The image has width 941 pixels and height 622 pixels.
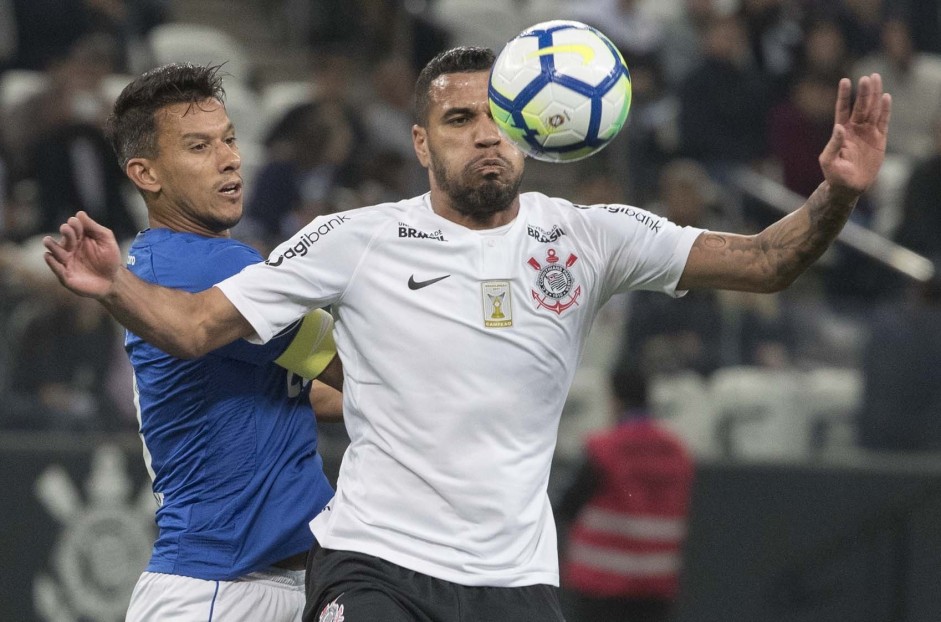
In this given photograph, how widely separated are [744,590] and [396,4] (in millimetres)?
6199

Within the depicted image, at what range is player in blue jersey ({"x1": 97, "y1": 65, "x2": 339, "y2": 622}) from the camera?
441cm

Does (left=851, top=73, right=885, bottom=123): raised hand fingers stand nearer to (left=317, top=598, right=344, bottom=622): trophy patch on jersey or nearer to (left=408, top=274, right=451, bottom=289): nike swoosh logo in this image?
(left=408, top=274, right=451, bottom=289): nike swoosh logo

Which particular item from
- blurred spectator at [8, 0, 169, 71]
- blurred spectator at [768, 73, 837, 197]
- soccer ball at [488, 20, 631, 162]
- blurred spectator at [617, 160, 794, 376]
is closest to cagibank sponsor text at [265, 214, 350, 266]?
soccer ball at [488, 20, 631, 162]

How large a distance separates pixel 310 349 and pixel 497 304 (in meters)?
0.61

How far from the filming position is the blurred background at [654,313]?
9.12 m

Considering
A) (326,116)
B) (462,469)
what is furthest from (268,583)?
(326,116)

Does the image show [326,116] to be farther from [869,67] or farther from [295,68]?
[869,67]

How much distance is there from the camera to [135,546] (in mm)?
9164

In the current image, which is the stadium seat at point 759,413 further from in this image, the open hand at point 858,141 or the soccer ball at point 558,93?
the soccer ball at point 558,93

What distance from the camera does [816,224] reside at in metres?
4.36

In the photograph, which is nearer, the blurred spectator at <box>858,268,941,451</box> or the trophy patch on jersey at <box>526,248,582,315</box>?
the trophy patch on jersey at <box>526,248,582,315</box>

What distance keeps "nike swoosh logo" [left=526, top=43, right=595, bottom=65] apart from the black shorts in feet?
4.85

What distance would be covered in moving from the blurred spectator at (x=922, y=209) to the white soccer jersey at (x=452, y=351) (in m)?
7.24

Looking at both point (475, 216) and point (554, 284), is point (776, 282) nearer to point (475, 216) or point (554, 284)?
point (554, 284)
